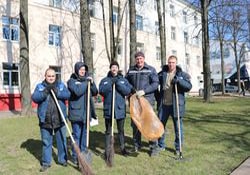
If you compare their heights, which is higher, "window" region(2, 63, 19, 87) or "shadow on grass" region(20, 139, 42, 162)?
"window" region(2, 63, 19, 87)

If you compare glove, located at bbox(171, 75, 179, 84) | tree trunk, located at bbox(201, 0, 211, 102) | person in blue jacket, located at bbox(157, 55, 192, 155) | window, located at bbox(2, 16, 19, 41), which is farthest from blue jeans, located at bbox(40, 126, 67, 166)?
window, located at bbox(2, 16, 19, 41)

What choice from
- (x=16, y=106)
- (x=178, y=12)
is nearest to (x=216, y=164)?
(x=16, y=106)

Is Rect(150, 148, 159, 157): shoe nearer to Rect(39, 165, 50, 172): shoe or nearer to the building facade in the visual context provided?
Rect(39, 165, 50, 172): shoe

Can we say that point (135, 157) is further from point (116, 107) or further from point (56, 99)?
point (56, 99)

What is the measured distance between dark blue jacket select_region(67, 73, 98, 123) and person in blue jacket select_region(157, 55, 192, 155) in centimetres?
158

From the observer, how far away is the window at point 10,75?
25.3m

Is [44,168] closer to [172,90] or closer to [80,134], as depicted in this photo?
[80,134]

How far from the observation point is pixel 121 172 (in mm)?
6469

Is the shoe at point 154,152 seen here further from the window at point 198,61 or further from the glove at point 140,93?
the window at point 198,61

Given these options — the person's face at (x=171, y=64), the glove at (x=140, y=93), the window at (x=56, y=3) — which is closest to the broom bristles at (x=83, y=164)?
the glove at (x=140, y=93)

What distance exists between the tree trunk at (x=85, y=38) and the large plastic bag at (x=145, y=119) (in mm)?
5133

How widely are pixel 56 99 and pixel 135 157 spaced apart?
200 centimetres

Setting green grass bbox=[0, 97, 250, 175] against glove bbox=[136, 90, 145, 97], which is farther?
glove bbox=[136, 90, 145, 97]

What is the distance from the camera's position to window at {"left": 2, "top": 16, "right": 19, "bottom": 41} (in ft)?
82.3
